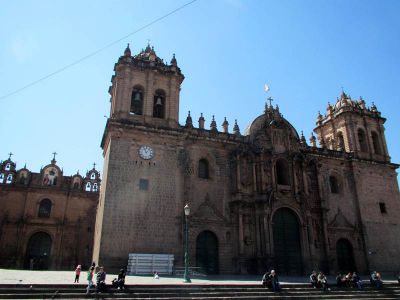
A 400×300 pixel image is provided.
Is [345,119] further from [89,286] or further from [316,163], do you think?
[89,286]

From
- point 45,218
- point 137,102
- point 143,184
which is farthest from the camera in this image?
point 45,218

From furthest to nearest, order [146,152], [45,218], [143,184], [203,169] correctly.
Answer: [45,218], [203,169], [146,152], [143,184]

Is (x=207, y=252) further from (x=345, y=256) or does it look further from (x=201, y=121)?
(x=345, y=256)

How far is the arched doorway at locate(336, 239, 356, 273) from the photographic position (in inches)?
1010

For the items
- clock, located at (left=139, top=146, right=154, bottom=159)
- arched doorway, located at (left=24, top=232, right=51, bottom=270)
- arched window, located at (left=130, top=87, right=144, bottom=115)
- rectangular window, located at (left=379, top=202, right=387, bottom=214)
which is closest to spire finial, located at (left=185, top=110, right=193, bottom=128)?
arched window, located at (left=130, top=87, right=144, bottom=115)

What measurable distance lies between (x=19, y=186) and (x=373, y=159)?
107ft

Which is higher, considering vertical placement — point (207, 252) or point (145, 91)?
point (145, 91)

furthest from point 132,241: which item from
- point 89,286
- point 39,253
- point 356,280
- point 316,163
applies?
point 39,253

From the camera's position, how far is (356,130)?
101 ft

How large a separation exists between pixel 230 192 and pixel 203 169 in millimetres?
2412

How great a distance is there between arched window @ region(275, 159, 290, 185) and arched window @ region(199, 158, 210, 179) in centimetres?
555

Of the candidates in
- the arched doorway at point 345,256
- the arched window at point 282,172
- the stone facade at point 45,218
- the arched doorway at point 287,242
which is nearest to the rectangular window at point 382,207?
the arched doorway at point 345,256

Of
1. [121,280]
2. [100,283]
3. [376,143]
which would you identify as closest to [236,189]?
[121,280]

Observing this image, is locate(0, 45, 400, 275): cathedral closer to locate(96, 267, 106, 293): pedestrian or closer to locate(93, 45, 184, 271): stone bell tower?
locate(93, 45, 184, 271): stone bell tower
